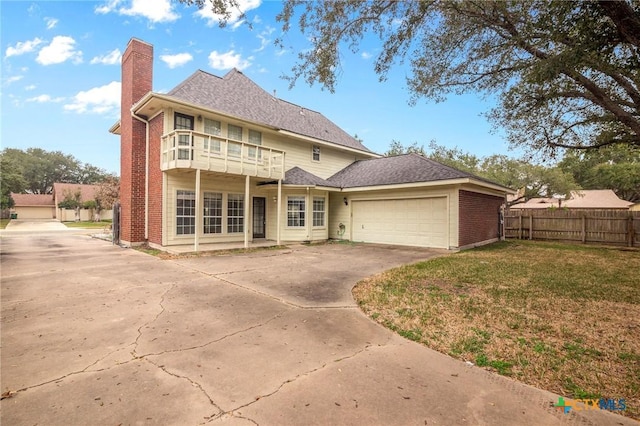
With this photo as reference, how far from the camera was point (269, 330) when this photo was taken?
13.0 ft

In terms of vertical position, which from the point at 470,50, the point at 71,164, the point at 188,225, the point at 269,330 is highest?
the point at 71,164

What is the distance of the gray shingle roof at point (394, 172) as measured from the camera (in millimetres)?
12687

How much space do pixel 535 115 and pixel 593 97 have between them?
2.33m

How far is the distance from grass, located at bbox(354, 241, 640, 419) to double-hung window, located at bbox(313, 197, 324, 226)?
7.57m

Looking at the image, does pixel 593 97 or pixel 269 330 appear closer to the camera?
pixel 269 330

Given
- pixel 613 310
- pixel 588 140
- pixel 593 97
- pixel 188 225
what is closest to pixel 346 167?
pixel 188 225

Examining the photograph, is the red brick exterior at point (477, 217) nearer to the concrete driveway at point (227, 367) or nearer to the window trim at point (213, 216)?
the concrete driveway at point (227, 367)

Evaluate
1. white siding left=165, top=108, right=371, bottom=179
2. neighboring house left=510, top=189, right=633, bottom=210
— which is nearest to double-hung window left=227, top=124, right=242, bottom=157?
white siding left=165, top=108, right=371, bottom=179

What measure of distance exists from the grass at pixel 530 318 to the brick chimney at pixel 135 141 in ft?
34.1

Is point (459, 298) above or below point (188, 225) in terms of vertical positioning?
below

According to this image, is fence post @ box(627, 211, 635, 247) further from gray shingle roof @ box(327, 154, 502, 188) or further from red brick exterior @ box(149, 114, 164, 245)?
red brick exterior @ box(149, 114, 164, 245)

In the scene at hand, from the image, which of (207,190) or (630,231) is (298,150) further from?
(630,231)

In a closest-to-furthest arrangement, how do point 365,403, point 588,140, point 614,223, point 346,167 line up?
point 365,403 → point 588,140 → point 614,223 → point 346,167

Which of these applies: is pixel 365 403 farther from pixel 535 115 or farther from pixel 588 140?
pixel 588 140
